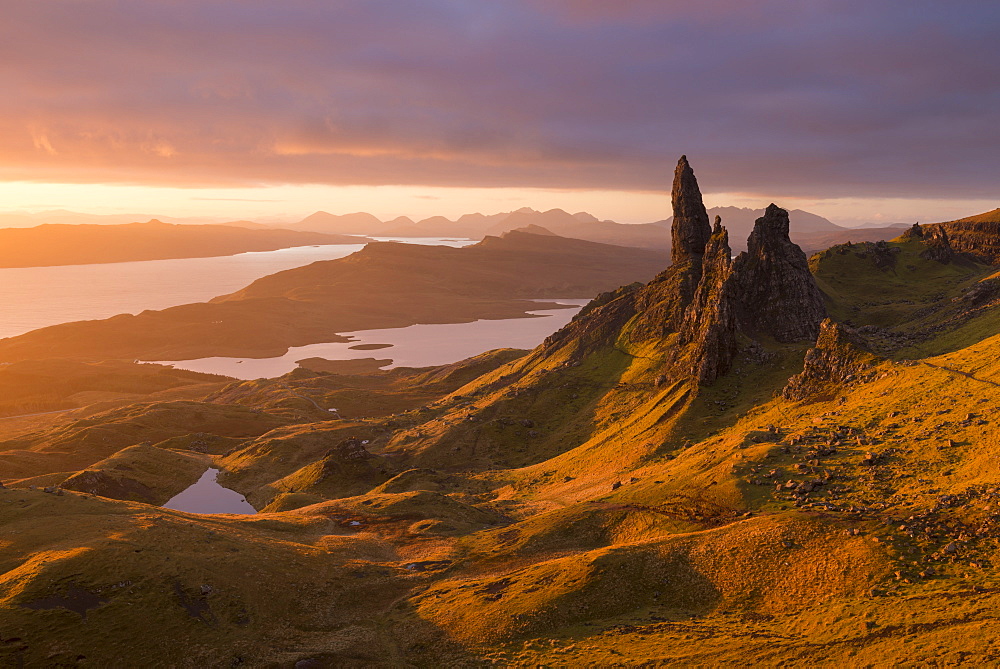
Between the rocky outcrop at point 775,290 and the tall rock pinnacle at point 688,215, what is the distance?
2156cm

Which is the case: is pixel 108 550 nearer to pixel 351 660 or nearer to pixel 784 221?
pixel 351 660

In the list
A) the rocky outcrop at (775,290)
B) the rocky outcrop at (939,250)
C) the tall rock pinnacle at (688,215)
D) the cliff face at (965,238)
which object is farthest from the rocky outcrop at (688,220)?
the cliff face at (965,238)

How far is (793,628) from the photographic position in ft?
140

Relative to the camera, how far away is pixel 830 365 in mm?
84000

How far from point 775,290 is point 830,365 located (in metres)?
43.9

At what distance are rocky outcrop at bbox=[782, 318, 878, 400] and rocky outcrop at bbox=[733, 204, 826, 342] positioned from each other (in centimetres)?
3248

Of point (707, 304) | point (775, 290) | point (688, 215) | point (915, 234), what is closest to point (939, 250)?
point (915, 234)

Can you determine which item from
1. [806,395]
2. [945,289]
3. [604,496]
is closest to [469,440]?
[604,496]

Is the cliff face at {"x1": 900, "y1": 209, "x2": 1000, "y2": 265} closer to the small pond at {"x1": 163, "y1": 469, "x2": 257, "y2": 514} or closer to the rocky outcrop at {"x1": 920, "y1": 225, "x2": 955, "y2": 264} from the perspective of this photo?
the rocky outcrop at {"x1": 920, "y1": 225, "x2": 955, "y2": 264}

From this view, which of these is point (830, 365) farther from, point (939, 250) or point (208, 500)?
point (939, 250)

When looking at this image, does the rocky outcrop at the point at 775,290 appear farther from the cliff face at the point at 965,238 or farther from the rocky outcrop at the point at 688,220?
the cliff face at the point at 965,238

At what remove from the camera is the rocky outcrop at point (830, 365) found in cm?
8100

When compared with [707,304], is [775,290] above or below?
above

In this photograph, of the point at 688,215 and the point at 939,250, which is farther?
the point at 939,250
